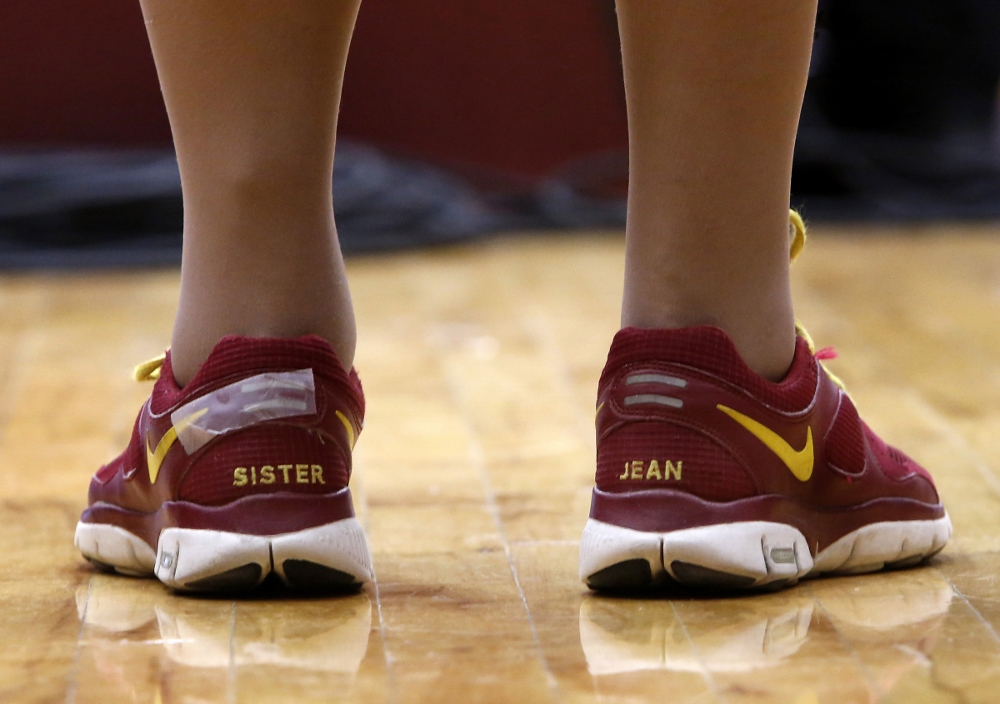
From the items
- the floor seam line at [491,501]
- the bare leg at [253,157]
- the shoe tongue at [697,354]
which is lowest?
the floor seam line at [491,501]

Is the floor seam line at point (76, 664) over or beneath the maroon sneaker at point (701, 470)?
beneath

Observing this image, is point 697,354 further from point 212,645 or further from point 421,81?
point 421,81

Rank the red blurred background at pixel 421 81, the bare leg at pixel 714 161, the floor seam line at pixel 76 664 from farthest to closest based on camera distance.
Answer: the red blurred background at pixel 421 81, the bare leg at pixel 714 161, the floor seam line at pixel 76 664

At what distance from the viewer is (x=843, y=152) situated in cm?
278

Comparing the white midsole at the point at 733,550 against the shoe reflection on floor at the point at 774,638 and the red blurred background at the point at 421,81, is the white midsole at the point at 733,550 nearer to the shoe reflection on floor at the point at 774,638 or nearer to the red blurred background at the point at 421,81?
the shoe reflection on floor at the point at 774,638

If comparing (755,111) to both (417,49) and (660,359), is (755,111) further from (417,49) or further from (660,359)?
(417,49)

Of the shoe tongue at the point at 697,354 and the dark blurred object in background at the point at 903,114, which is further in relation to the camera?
the dark blurred object in background at the point at 903,114

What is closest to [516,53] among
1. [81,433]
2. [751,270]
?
[81,433]

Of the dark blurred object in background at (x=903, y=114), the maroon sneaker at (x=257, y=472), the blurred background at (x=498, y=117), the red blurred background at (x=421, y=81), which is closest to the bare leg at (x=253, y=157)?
the maroon sneaker at (x=257, y=472)

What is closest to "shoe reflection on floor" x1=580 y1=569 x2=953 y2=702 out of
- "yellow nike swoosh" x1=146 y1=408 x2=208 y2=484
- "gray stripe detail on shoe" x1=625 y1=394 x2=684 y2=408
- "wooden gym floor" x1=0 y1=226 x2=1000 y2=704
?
"wooden gym floor" x1=0 y1=226 x2=1000 y2=704

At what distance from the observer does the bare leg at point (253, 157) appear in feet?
2.65

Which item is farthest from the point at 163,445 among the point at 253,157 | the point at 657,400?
the point at 657,400

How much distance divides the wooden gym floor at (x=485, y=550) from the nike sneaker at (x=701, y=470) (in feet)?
0.08

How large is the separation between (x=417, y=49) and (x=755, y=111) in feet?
6.93
